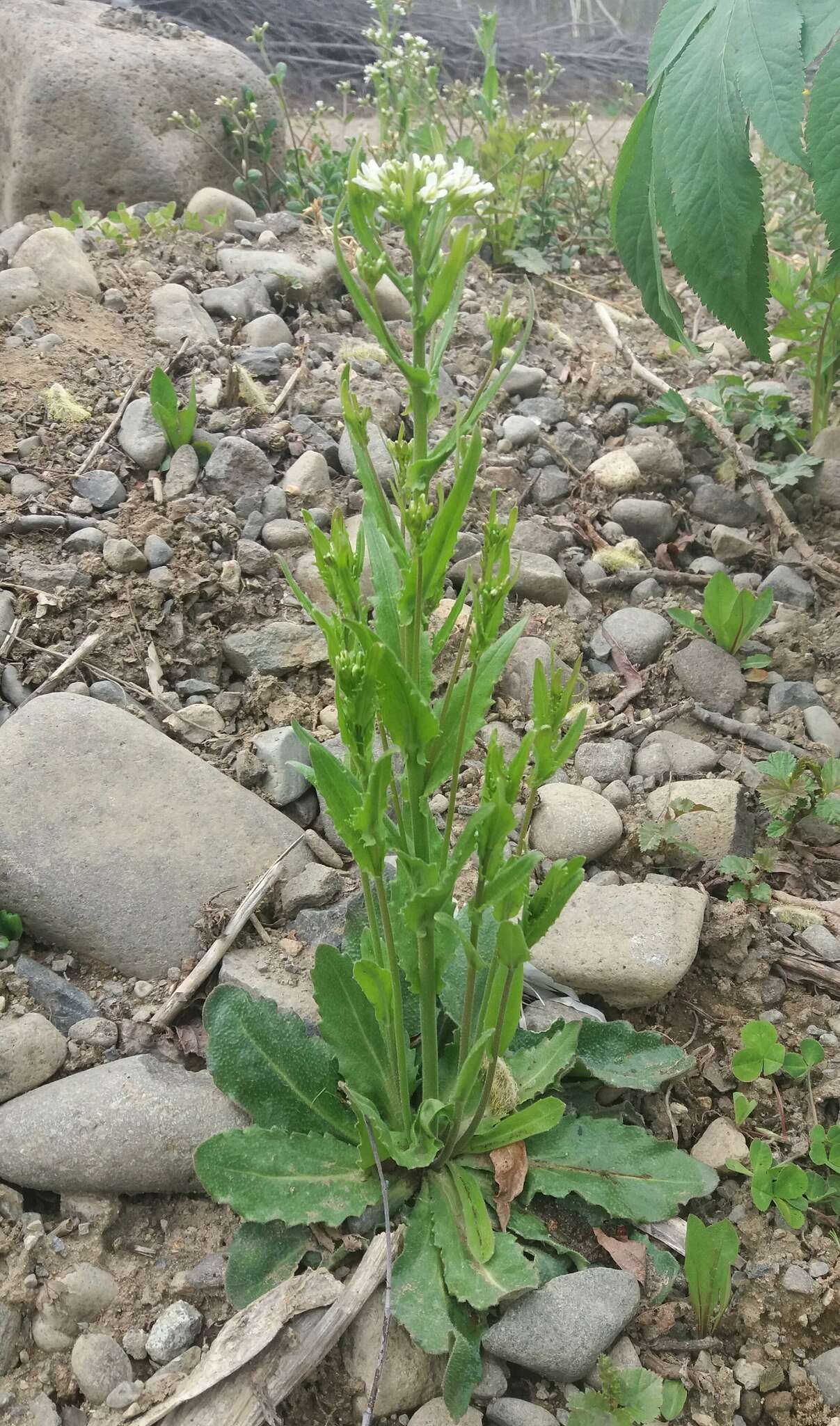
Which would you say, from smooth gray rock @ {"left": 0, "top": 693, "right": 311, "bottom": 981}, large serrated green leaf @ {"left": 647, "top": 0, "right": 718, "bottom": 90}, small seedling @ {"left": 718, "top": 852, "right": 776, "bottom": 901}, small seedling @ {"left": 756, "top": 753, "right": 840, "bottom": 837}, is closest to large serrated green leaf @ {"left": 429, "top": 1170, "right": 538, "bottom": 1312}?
smooth gray rock @ {"left": 0, "top": 693, "right": 311, "bottom": 981}

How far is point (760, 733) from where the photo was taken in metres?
2.57

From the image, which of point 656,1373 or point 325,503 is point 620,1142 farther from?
point 325,503

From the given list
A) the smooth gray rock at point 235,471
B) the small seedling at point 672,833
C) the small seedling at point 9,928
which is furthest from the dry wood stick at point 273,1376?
the smooth gray rock at point 235,471

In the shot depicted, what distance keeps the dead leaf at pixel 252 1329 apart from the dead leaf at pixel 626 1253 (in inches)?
17.8

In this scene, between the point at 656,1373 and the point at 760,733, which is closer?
the point at 656,1373

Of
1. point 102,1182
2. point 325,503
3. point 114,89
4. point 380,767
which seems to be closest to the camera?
point 380,767

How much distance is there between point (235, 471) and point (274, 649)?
2.25 feet

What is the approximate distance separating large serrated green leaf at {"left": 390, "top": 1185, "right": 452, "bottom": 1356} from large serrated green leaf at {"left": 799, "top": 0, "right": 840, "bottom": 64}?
5.75 feet

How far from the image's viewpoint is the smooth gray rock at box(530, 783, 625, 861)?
88.4 inches

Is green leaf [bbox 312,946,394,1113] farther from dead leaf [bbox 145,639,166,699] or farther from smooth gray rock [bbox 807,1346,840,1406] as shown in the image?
dead leaf [bbox 145,639,166,699]

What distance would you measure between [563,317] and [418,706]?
3572 millimetres

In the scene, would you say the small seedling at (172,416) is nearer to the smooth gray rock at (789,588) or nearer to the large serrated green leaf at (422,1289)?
the smooth gray rock at (789,588)

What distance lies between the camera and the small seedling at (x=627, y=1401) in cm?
148

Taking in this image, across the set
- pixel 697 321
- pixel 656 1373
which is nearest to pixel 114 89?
pixel 697 321
